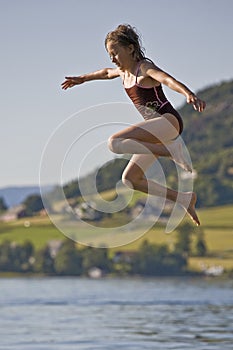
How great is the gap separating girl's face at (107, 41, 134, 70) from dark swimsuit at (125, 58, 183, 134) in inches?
5.4

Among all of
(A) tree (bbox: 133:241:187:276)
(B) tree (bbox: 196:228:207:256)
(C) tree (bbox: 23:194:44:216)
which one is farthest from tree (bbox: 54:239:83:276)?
(B) tree (bbox: 196:228:207:256)

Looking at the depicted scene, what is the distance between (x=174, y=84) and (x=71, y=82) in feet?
7.41

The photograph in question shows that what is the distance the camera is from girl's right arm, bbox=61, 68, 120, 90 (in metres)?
11.8

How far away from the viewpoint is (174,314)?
67250 mm

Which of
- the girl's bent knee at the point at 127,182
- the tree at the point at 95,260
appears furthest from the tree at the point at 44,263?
the girl's bent knee at the point at 127,182

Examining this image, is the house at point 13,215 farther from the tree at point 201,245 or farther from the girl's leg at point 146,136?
the girl's leg at point 146,136

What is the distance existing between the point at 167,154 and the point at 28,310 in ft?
200

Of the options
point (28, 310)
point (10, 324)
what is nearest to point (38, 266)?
point (28, 310)

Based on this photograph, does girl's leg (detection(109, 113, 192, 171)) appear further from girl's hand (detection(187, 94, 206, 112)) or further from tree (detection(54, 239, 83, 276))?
tree (detection(54, 239, 83, 276))

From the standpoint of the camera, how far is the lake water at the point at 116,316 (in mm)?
43500

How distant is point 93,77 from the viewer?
12352 mm

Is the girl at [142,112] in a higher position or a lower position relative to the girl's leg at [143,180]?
higher

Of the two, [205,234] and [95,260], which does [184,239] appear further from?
[95,260]

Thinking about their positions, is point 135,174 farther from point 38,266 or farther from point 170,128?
point 38,266
